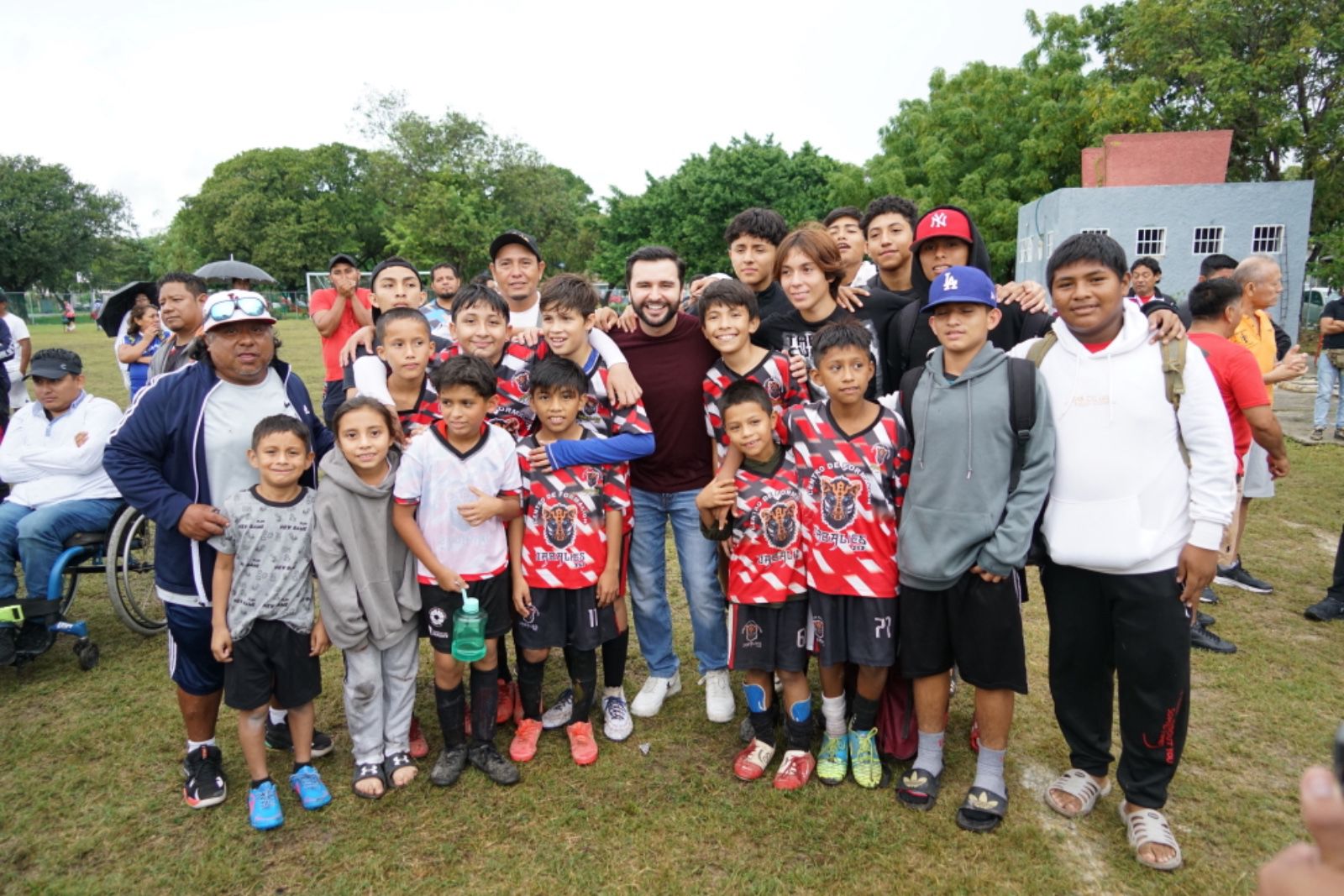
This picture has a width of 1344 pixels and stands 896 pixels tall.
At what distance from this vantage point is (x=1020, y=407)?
2855mm

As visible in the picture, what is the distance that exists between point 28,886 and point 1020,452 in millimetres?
3905

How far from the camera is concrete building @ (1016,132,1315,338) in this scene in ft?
69.2

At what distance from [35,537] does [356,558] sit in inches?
106

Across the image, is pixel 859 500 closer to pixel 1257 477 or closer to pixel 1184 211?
pixel 1257 477

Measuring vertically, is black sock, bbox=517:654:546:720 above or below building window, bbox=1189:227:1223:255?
below

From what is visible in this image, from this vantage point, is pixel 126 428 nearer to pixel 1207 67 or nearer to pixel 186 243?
pixel 1207 67

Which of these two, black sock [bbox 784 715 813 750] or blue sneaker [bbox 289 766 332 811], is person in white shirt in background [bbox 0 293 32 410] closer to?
blue sneaker [bbox 289 766 332 811]

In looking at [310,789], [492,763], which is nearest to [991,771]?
[492,763]

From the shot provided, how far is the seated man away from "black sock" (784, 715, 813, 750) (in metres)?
4.11

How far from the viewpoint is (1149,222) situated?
2211cm

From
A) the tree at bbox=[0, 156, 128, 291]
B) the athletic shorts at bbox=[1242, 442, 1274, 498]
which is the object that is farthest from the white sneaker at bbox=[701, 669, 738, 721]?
the tree at bbox=[0, 156, 128, 291]

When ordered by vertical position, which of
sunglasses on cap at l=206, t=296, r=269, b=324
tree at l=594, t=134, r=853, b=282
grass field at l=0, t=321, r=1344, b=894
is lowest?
grass field at l=0, t=321, r=1344, b=894

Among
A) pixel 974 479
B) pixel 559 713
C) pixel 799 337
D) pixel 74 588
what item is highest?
pixel 799 337

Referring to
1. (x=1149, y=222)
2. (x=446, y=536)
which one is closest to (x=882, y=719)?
(x=446, y=536)
